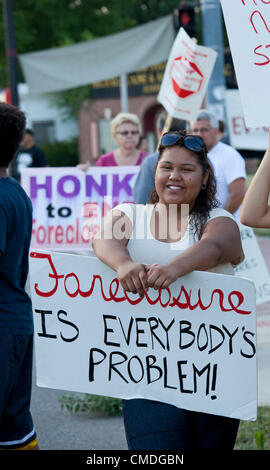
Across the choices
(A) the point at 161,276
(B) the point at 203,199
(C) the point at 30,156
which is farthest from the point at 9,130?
(C) the point at 30,156

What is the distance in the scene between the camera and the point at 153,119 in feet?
146

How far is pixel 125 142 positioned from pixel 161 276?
15.9ft

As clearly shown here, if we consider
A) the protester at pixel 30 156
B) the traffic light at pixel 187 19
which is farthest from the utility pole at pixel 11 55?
the traffic light at pixel 187 19

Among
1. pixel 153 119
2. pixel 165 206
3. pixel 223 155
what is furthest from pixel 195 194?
pixel 153 119

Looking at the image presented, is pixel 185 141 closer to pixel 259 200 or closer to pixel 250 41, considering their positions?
pixel 259 200

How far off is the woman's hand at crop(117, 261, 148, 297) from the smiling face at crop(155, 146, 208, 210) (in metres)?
0.34

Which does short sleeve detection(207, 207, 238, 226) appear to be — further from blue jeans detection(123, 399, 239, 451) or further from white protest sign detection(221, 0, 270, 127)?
blue jeans detection(123, 399, 239, 451)

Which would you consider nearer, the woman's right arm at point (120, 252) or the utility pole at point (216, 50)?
the woman's right arm at point (120, 252)

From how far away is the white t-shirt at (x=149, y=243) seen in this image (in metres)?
3.59

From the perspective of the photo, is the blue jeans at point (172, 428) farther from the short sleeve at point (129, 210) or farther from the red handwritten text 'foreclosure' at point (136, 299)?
the short sleeve at point (129, 210)

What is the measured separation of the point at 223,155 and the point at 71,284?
3.73 m

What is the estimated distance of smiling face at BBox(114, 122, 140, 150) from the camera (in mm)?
8125

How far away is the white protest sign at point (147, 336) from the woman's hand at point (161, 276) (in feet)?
0.48
